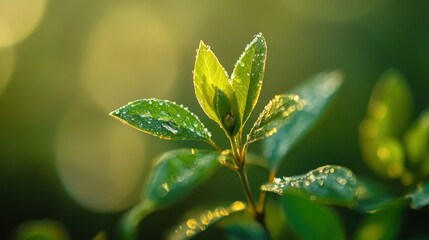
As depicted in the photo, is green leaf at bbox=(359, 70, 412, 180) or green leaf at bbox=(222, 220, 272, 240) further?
green leaf at bbox=(359, 70, 412, 180)

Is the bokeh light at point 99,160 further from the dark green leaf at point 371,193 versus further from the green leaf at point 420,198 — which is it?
the green leaf at point 420,198

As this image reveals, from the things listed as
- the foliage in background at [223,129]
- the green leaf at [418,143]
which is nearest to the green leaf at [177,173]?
the foliage in background at [223,129]

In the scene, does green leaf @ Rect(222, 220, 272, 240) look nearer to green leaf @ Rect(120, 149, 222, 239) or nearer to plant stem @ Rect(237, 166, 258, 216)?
plant stem @ Rect(237, 166, 258, 216)

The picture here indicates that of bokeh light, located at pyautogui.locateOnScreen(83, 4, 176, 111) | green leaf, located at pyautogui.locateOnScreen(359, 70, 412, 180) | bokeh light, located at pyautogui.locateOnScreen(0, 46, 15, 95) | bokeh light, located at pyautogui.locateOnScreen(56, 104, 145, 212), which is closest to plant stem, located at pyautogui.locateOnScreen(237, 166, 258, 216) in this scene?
green leaf, located at pyautogui.locateOnScreen(359, 70, 412, 180)

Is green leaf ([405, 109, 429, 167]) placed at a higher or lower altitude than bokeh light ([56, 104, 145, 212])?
higher

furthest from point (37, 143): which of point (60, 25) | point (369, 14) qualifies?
point (369, 14)

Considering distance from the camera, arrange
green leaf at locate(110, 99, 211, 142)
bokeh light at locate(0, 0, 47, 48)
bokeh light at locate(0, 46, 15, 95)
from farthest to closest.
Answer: bokeh light at locate(0, 0, 47, 48) → bokeh light at locate(0, 46, 15, 95) → green leaf at locate(110, 99, 211, 142)

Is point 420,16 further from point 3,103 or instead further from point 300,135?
point 3,103
